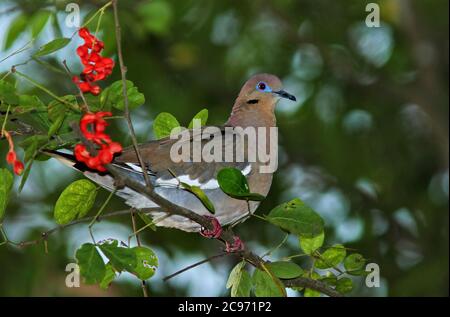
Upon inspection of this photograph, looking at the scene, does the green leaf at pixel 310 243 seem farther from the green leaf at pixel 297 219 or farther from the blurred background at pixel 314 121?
the blurred background at pixel 314 121

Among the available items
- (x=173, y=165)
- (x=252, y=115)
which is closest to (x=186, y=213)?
(x=173, y=165)

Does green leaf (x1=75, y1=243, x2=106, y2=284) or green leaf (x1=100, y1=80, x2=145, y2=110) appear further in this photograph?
green leaf (x1=100, y1=80, x2=145, y2=110)

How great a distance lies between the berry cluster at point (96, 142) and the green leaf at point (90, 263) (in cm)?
31

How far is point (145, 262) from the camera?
11.3ft

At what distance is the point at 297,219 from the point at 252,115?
6.47 feet

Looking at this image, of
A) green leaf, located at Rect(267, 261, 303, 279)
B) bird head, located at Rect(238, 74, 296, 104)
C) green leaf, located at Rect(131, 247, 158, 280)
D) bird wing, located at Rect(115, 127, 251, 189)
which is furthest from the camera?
bird head, located at Rect(238, 74, 296, 104)

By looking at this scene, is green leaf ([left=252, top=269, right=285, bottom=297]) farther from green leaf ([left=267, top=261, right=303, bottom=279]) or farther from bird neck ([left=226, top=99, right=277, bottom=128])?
bird neck ([left=226, top=99, right=277, bottom=128])

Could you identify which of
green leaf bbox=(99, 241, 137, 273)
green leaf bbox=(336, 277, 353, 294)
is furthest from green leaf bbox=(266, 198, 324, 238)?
green leaf bbox=(99, 241, 137, 273)


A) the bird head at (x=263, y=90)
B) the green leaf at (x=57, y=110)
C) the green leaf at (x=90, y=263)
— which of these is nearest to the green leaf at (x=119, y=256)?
the green leaf at (x=90, y=263)

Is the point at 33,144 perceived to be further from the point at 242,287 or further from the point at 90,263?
the point at 242,287

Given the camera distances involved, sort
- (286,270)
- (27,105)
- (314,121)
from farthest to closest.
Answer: (314,121), (286,270), (27,105)

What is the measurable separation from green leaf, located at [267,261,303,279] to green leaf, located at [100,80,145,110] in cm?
96

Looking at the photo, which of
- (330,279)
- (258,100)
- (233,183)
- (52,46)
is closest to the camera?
(52,46)

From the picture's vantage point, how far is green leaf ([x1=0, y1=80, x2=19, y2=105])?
3.07m
